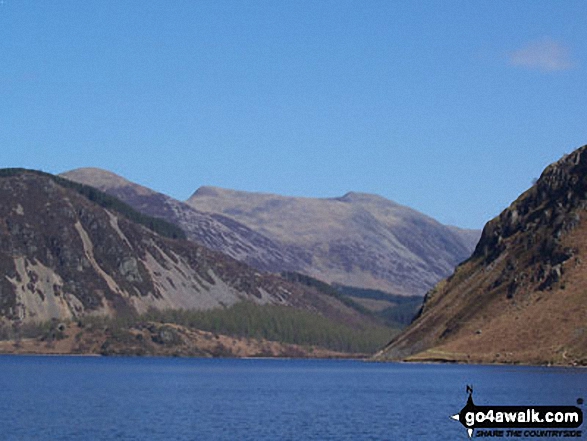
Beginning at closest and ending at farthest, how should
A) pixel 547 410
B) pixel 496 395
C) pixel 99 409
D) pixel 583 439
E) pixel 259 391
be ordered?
pixel 547 410 → pixel 583 439 → pixel 99 409 → pixel 496 395 → pixel 259 391

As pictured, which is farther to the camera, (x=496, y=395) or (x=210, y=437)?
(x=496, y=395)

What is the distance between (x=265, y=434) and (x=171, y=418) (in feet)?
76.6

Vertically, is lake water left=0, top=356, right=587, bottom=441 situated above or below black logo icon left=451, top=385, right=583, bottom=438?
below

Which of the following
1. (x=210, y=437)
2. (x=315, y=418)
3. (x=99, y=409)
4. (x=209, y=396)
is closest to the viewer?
(x=210, y=437)

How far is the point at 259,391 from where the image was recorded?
19438 cm

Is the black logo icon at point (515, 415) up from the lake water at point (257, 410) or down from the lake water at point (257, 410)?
up

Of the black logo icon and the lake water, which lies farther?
the lake water

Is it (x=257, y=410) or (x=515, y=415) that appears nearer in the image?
(x=515, y=415)

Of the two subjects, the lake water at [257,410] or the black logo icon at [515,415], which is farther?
the lake water at [257,410]

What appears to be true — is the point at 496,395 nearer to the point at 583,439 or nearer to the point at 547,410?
the point at 583,439

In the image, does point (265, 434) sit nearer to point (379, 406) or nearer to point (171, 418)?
point (171, 418)

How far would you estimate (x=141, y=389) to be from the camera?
643 feet

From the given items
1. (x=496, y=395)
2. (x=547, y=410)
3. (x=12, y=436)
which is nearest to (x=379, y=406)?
(x=496, y=395)

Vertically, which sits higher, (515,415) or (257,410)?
(515,415)
